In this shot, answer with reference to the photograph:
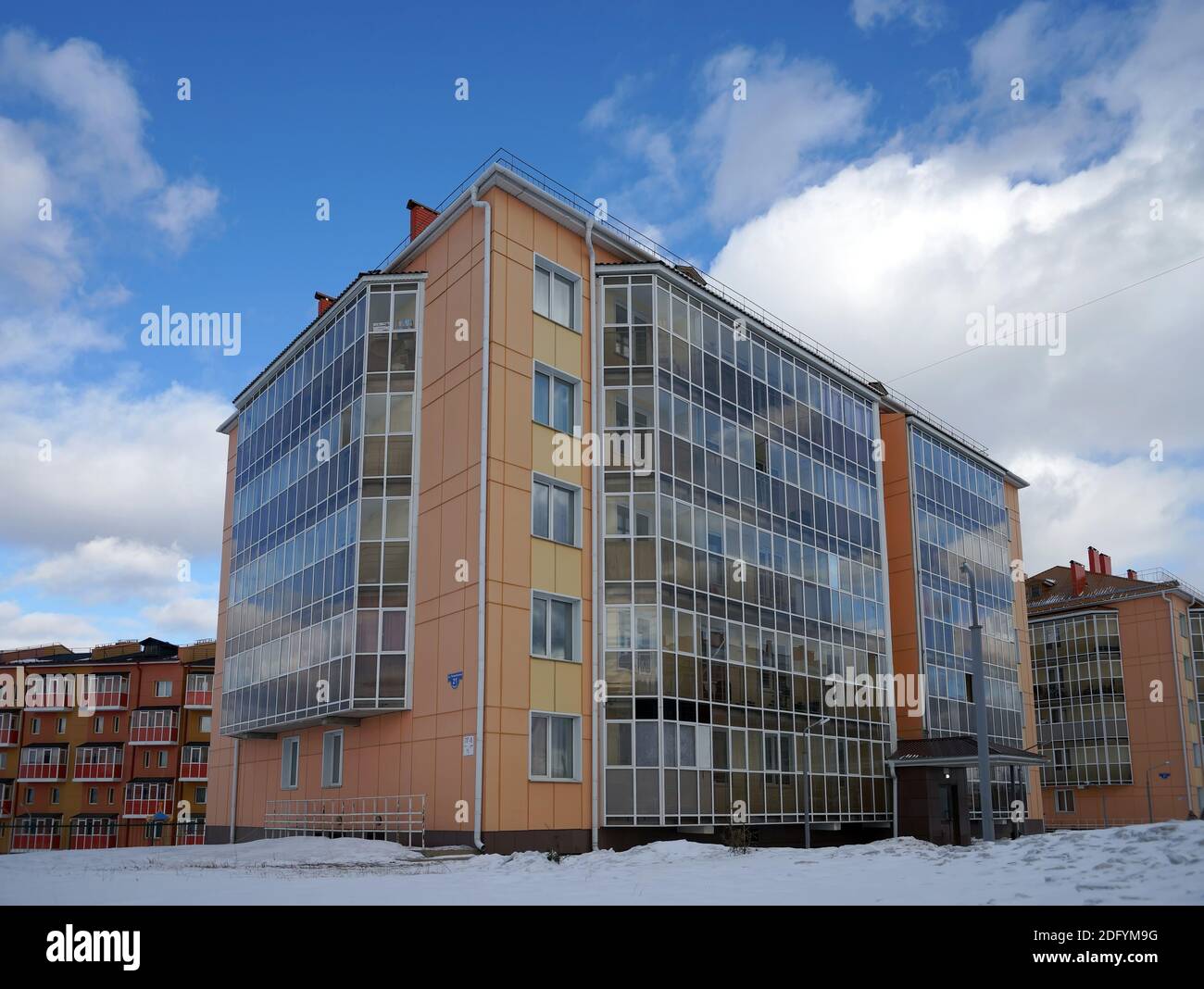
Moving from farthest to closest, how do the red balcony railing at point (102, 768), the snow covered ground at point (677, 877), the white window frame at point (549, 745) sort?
the red balcony railing at point (102, 768) < the white window frame at point (549, 745) < the snow covered ground at point (677, 877)

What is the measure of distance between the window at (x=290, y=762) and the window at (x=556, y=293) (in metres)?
16.7

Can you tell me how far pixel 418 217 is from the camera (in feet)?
115

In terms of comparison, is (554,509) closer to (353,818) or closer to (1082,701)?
(353,818)

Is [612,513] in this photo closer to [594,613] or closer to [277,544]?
[594,613]

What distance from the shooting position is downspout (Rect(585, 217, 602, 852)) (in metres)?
28.5

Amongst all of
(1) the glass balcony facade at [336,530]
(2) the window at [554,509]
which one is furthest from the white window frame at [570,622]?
(1) the glass balcony facade at [336,530]

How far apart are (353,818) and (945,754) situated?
22.4m

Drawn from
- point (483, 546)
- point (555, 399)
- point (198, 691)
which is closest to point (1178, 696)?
point (555, 399)

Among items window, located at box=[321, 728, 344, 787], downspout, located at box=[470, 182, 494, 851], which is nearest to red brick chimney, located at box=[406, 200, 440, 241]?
downspout, located at box=[470, 182, 494, 851]

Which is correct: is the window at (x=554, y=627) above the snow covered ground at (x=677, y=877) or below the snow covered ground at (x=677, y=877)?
above

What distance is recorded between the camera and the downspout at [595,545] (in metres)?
28.5

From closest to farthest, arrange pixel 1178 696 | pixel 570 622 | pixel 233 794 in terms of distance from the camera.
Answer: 1. pixel 570 622
2. pixel 233 794
3. pixel 1178 696

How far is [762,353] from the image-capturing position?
126ft

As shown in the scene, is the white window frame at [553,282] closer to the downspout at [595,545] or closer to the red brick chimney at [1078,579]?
the downspout at [595,545]
